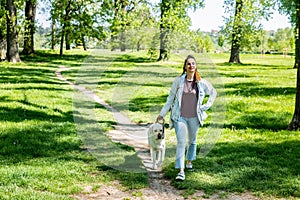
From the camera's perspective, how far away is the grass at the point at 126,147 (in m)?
6.89

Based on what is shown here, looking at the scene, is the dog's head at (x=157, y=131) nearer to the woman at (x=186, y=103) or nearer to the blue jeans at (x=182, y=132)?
the woman at (x=186, y=103)

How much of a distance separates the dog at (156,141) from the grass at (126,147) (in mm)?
249

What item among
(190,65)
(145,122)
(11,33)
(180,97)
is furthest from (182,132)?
(11,33)

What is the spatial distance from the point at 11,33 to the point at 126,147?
2244cm

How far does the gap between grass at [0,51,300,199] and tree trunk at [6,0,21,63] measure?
11.5 meters

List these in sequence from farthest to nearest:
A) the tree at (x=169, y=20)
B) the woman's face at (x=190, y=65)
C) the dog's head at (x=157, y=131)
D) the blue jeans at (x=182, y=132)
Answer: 1. the tree at (x=169, y=20)
2. the dog's head at (x=157, y=131)
3. the blue jeans at (x=182, y=132)
4. the woman's face at (x=190, y=65)

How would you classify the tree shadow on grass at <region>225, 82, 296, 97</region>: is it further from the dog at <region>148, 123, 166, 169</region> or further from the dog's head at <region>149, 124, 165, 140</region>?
the dog's head at <region>149, 124, 165, 140</region>

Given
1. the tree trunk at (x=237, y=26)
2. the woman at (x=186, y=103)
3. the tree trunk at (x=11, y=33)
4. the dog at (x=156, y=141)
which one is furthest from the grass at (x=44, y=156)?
the tree trunk at (x=237, y=26)


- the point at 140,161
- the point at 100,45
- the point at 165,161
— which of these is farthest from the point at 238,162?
the point at 100,45

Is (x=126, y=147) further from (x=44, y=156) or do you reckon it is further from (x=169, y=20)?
(x=169, y=20)

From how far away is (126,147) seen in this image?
9.44 metres

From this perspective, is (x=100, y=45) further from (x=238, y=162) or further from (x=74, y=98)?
(x=238, y=162)

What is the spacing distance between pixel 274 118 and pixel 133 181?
21.5ft

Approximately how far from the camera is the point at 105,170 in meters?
7.80
